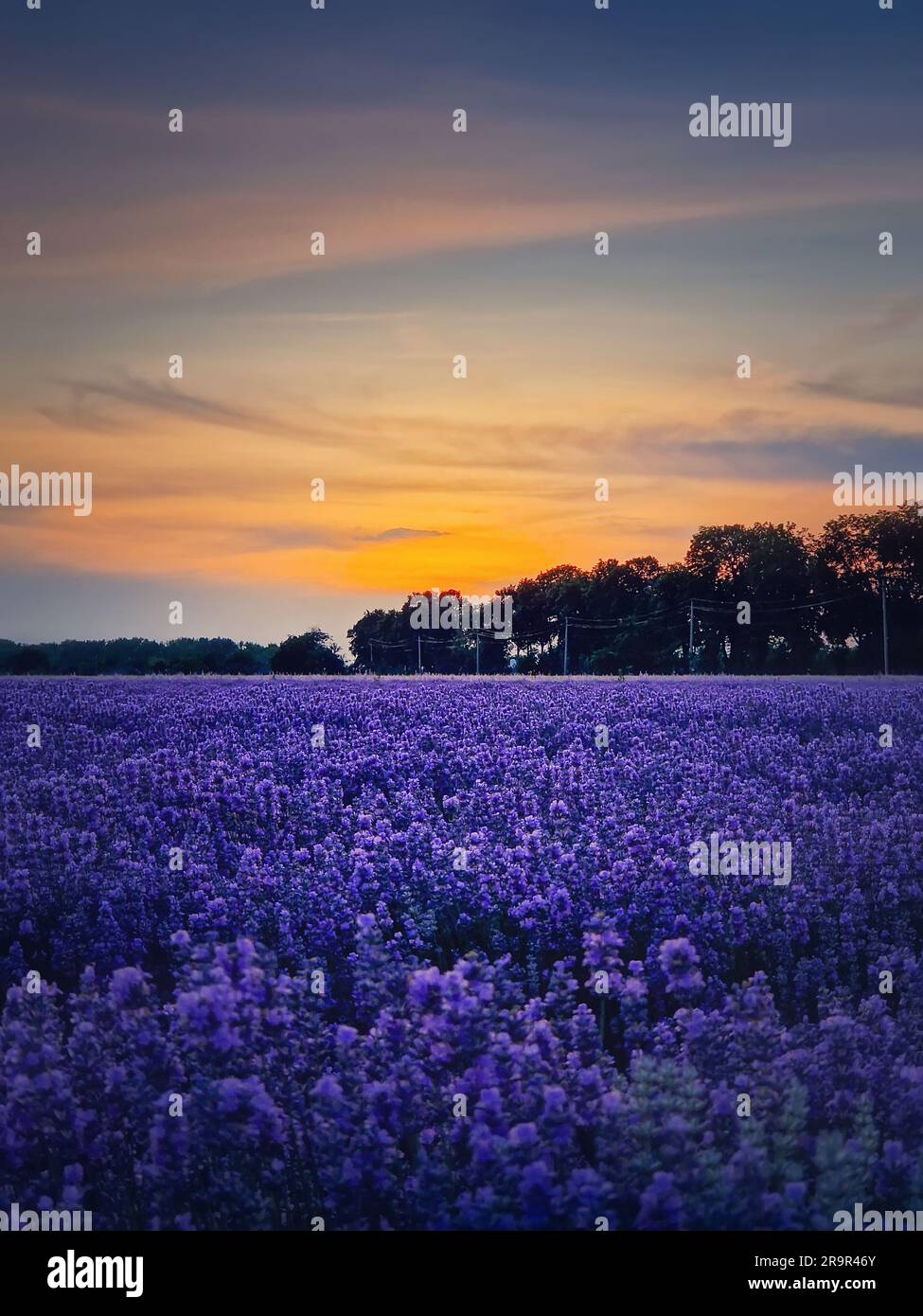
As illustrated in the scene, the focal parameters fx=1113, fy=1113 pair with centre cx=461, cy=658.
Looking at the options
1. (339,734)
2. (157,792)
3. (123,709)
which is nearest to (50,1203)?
(157,792)

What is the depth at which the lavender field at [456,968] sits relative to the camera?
2.77 m

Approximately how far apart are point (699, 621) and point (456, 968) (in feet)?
31.0

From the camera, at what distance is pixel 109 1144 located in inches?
119

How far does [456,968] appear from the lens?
2.90m

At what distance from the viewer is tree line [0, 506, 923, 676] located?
776cm

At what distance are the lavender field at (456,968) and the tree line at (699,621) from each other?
71 centimetres

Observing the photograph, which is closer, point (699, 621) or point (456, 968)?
point (456, 968)

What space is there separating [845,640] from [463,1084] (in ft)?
27.0

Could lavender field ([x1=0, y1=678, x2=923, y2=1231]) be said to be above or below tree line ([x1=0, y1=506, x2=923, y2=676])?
below

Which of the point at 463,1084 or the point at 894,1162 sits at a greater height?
the point at 463,1084

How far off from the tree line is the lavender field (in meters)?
0.71

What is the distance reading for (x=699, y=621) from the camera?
11.9 metres

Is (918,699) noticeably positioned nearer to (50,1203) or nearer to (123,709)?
(123,709)

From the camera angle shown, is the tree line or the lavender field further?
the tree line
